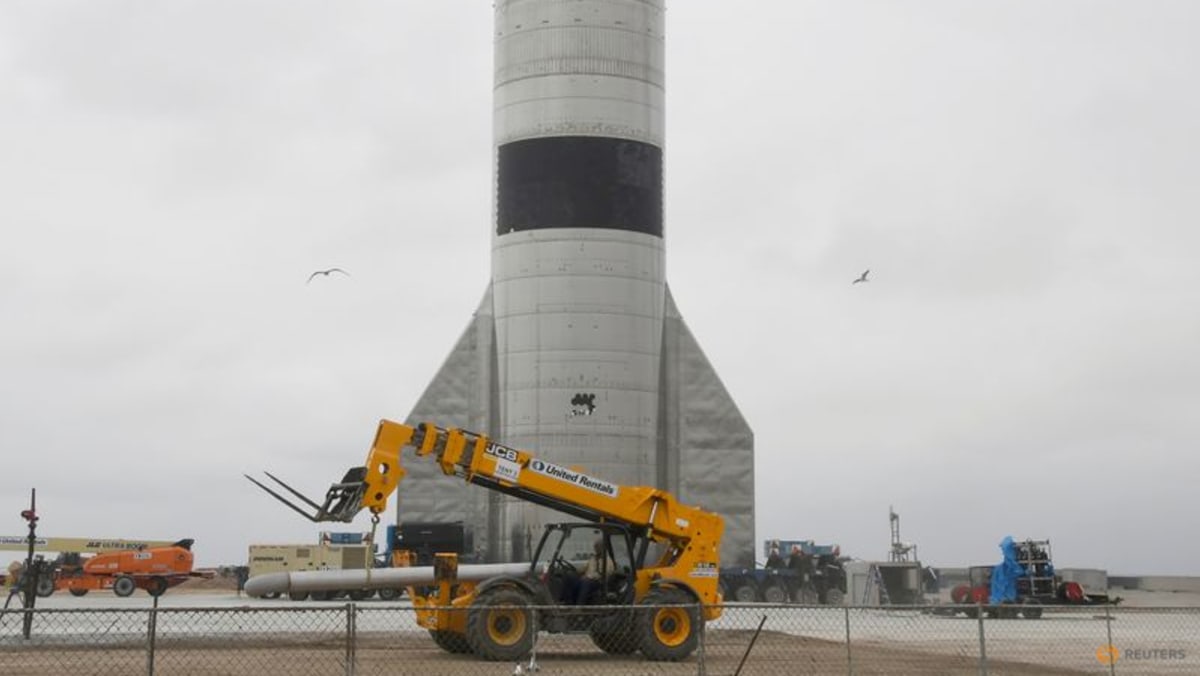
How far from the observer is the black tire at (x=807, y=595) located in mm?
49562

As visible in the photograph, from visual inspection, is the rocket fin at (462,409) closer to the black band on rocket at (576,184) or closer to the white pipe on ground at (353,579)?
the black band on rocket at (576,184)

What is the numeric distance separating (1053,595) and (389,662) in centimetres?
2872

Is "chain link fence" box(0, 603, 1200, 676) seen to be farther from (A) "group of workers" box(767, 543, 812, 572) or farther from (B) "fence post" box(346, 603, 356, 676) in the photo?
(A) "group of workers" box(767, 543, 812, 572)

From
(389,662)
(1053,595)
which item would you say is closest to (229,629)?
(389,662)

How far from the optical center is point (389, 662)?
22.3 meters

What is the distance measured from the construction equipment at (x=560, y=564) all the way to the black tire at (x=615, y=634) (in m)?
0.02

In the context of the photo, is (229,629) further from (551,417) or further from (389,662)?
(389,662)

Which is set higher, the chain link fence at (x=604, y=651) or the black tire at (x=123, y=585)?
the black tire at (x=123, y=585)

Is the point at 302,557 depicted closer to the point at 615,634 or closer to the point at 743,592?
the point at 743,592

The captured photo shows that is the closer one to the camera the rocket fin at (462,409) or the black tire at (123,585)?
the rocket fin at (462,409)

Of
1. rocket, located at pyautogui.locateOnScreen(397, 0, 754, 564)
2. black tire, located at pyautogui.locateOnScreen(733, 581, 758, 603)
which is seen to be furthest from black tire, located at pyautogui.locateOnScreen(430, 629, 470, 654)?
black tire, located at pyautogui.locateOnScreen(733, 581, 758, 603)

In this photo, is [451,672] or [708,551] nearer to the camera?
[451,672]

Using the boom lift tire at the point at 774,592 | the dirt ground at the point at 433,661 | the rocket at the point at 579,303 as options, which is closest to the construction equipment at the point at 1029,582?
the boom lift tire at the point at 774,592

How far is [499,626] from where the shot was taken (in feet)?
73.5
